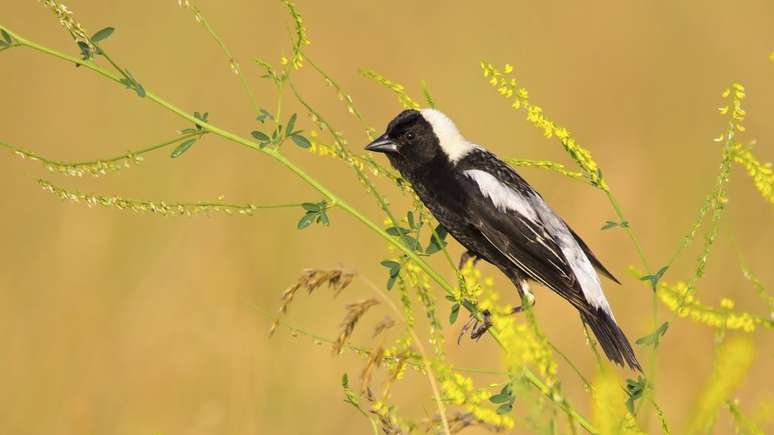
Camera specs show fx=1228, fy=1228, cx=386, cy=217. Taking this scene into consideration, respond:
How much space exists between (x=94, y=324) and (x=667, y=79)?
11.6 ft

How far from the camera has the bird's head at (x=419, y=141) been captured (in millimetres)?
3041

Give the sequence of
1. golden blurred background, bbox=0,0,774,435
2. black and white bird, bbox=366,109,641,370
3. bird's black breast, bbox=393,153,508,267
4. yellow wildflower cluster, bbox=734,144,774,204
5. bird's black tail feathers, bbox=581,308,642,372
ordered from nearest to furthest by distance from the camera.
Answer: yellow wildflower cluster, bbox=734,144,774,204
bird's black tail feathers, bbox=581,308,642,372
black and white bird, bbox=366,109,641,370
bird's black breast, bbox=393,153,508,267
golden blurred background, bbox=0,0,774,435

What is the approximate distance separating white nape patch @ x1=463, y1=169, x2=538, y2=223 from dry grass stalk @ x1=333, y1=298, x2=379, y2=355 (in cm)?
129

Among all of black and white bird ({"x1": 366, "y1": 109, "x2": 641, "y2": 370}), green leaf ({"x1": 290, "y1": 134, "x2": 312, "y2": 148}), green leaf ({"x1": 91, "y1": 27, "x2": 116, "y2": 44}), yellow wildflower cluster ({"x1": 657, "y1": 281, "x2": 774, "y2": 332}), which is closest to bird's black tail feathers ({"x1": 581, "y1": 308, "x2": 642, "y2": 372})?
black and white bird ({"x1": 366, "y1": 109, "x2": 641, "y2": 370})

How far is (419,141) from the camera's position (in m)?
3.08

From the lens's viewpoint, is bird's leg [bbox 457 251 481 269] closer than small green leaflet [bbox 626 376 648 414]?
No

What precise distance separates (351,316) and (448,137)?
165 centimetres

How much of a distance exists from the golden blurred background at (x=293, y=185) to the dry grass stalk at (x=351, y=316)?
5.93ft

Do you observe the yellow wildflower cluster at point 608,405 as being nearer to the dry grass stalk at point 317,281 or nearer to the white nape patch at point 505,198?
the dry grass stalk at point 317,281

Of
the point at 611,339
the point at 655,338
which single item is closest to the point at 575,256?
the point at 611,339

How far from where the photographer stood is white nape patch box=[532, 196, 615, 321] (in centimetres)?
271

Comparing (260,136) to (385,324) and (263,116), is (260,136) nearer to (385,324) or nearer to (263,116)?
(263,116)

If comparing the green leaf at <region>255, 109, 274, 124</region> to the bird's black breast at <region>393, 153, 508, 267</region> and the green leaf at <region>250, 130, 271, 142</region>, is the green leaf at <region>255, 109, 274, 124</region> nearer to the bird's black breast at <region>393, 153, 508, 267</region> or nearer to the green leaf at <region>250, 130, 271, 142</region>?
the green leaf at <region>250, 130, 271, 142</region>

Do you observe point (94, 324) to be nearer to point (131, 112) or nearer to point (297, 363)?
point (297, 363)
